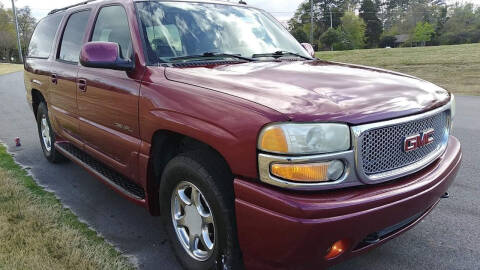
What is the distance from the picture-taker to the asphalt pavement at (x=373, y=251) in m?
2.95

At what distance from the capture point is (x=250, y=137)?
211 cm

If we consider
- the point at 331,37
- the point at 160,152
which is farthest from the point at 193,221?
the point at 331,37

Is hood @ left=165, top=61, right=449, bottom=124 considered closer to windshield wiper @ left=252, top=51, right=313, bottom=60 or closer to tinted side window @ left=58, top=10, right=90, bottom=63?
windshield wiper @ left=252, top=51, right=313, bottom=60

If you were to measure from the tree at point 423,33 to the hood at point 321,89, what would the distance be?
75.0 m

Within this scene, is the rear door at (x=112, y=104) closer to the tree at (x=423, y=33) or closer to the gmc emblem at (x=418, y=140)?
the gmc emblem at (x=418, y=140)

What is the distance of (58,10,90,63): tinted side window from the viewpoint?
414 centimetres

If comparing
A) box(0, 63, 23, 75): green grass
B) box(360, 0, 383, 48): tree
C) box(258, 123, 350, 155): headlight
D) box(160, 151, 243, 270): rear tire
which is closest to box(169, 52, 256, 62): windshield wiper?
box(160, 151, 243, 270): rear tire

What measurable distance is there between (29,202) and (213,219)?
233 cm

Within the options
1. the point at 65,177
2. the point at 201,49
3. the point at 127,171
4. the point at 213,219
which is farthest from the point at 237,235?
the point at 65,177

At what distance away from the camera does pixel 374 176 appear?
7.15ft

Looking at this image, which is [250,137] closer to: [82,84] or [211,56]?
[211,56]

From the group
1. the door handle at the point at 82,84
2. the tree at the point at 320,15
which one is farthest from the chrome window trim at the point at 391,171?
the tree at the point at 320,15

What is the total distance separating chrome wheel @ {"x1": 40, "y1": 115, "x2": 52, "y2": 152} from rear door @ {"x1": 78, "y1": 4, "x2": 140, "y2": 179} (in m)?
1.63

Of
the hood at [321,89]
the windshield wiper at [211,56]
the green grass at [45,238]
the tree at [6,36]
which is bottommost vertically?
the green grass at [45,238]
